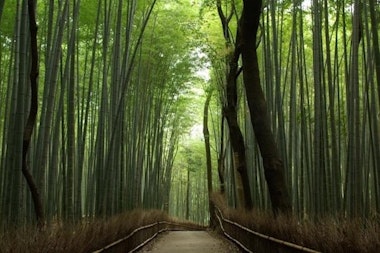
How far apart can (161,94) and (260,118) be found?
755 cm

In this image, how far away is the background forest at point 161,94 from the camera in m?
5.57

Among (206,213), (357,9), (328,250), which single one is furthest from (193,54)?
(206,213)

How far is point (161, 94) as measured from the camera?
12531 millimetres

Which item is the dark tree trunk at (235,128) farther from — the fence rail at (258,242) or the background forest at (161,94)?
the fence rail at (258,242)

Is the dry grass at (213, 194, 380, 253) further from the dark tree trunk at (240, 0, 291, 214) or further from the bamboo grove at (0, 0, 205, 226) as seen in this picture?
the bamboo grove at (0, 0, 205, 226)

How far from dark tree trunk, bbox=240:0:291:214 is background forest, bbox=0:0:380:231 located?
67 cm

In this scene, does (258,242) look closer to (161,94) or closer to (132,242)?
(132,242)

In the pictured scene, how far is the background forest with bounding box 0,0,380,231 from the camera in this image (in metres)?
5.57

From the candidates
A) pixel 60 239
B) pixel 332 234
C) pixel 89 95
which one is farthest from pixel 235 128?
pixel 60 239

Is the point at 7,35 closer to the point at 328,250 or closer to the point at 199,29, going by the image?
the point at 199,29

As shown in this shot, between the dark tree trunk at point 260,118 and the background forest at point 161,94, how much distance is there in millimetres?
671

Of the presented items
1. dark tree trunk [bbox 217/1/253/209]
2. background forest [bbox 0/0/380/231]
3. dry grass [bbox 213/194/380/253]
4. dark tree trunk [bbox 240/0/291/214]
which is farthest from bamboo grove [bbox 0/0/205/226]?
dry grass [bbox 213/194/380/253]

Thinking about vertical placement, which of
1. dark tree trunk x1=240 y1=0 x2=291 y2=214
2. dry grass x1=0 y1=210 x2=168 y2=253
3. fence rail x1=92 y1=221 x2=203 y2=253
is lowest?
fence rail x1=92 y1=221 x2=203 y2=253

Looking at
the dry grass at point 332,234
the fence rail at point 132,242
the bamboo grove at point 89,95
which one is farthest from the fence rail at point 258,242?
the bamboo grove at point 89,95
